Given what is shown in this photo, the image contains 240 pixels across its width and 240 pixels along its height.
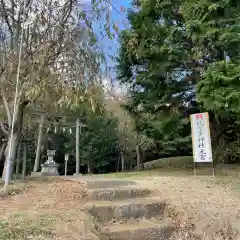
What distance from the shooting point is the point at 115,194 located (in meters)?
4.79

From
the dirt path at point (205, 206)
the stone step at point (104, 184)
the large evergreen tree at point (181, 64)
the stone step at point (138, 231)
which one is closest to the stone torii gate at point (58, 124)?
the large evergreen tree at point (181, 64)

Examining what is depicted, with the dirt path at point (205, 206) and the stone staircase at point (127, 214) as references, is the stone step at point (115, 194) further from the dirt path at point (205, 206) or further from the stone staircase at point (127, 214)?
the dirt path at point (205, 206)

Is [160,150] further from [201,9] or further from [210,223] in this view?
[210,223]

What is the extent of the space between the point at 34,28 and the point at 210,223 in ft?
15.6

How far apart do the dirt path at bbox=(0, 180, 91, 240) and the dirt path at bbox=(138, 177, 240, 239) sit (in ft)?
4.81

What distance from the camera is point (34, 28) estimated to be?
599 cm

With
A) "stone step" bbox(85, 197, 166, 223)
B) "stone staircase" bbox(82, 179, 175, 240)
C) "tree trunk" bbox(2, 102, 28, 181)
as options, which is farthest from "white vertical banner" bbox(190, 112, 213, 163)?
"tree trunk" bbox(2, 102, 28, 181)

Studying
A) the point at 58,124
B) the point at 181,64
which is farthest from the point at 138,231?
the point at 58,124

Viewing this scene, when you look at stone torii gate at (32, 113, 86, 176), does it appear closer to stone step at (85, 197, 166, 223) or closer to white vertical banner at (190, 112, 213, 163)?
white vertical banner at (190, 112, 213, 163)

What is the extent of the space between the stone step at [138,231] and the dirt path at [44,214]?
356 mm

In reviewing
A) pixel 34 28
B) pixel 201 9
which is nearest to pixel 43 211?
pixel 34 28

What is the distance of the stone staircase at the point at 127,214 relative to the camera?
3.84 meters

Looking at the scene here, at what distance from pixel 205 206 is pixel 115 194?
139 centimetres

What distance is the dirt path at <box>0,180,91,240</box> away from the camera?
326 centimetres
